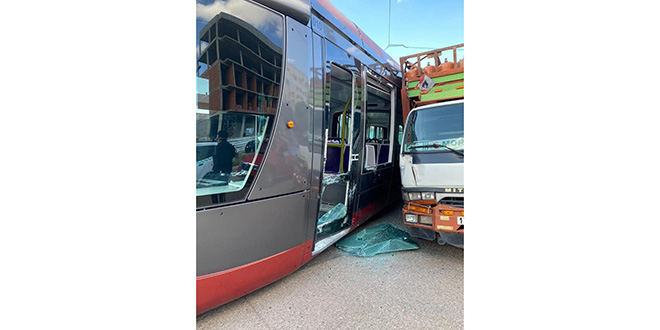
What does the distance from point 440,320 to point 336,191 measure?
7.71 ft

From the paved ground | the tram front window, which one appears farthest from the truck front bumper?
the tram front window

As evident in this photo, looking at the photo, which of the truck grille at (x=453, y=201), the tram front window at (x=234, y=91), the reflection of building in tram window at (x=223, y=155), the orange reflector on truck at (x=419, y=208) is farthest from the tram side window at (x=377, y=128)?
the reflection of building in tram window at (x=223, y=155)

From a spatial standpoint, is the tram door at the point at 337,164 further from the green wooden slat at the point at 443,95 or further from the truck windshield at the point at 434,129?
the green wooden slat at the point at 443,95

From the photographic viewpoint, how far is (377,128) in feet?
14.2

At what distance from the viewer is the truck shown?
3.14 metres

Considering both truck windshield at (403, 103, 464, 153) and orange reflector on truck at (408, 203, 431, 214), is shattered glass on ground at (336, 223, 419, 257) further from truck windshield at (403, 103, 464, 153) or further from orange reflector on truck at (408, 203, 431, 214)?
truck windshield at (403, 103, 464, 153)

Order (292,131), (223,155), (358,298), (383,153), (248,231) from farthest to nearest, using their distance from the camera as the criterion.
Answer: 1. (383,153)
2. (358,298)
3. (292,131)
4. (248,231)
5. (223,155)

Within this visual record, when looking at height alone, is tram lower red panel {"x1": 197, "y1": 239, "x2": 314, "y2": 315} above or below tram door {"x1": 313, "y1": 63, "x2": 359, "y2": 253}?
below

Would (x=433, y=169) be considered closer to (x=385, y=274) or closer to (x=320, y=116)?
(x=385, y=274)

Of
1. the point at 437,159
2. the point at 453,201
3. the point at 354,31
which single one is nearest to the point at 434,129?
the point at 437,159

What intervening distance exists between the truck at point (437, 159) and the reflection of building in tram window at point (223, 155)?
2200 mm

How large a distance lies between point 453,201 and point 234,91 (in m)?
2.54

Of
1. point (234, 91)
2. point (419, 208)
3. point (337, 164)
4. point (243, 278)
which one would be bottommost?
point (243, 278)

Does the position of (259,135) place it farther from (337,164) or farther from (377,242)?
(337,164)
